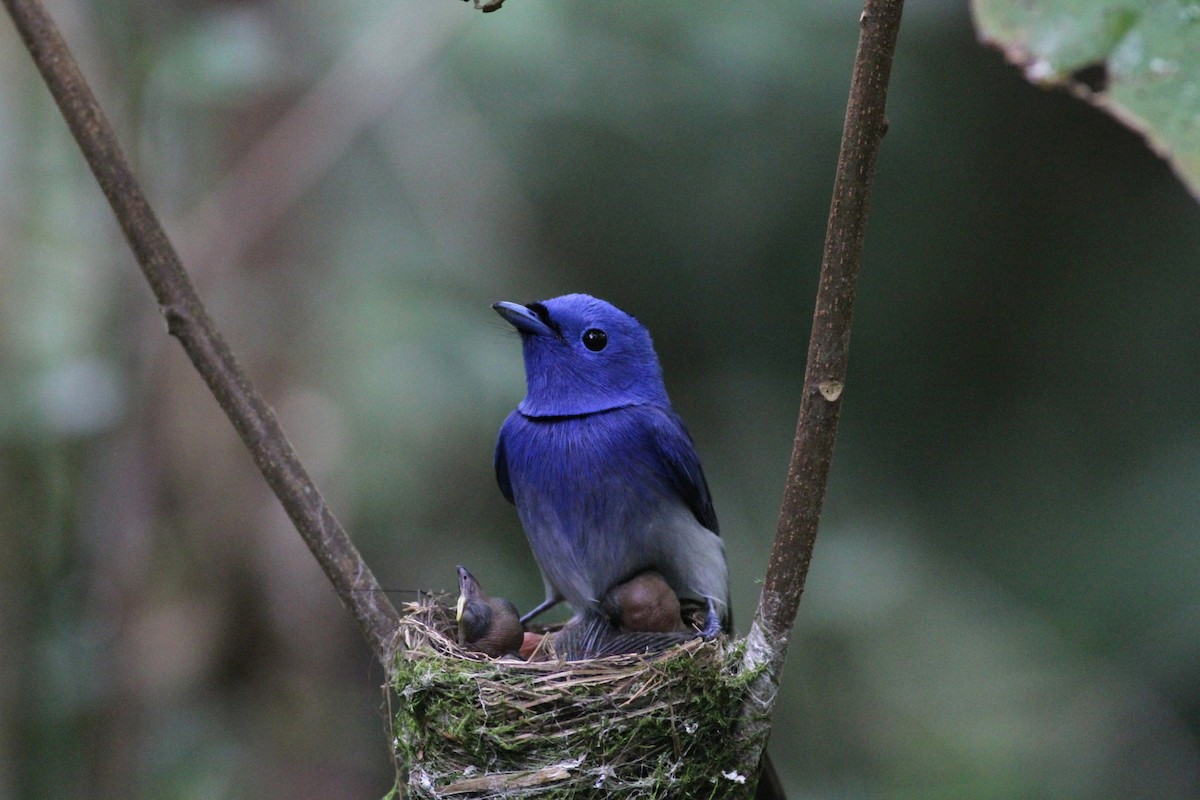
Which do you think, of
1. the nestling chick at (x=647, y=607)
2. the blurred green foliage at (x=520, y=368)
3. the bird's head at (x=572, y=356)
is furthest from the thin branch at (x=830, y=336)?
the blurred green foliage at (x=520, y=368)

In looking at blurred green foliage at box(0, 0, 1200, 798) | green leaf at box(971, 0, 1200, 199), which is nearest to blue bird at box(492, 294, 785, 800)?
blurred green foliage at box(0, 0, 1200, 798)

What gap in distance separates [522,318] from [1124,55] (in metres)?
2.53

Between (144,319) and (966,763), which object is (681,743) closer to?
(966,763)

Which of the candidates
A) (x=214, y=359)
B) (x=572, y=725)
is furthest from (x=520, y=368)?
(x=214, y=359)

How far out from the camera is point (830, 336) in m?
2.19

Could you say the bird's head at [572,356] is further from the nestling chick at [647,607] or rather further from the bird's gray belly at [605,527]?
the nestling chick at [647,607]

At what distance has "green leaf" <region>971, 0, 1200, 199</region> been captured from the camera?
50.4 inches

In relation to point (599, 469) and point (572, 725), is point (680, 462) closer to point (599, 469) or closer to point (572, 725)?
point (599, 469)

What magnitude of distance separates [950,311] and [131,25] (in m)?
4.60

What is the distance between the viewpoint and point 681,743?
2768mm

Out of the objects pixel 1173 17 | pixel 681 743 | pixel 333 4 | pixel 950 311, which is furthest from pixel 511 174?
pixel 1173 17

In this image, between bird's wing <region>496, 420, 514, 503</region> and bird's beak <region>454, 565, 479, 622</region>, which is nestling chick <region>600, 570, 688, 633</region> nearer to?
bird's beak <region>454, 565, 479, 622</region>

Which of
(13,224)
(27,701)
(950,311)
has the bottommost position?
(27,701)

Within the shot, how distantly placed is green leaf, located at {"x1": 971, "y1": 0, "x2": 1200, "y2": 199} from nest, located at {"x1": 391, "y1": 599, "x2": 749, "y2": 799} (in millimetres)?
1637
